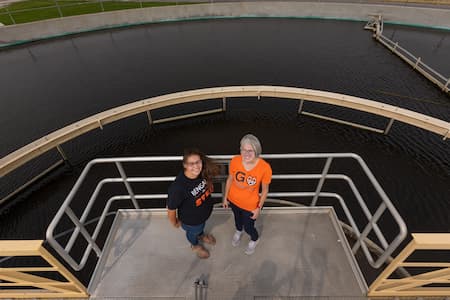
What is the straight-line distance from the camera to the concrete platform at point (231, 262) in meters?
3.05

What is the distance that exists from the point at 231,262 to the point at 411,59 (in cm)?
1650

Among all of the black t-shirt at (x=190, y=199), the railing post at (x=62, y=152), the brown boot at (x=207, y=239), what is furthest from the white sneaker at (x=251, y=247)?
the railing post at (x=62, y=152)

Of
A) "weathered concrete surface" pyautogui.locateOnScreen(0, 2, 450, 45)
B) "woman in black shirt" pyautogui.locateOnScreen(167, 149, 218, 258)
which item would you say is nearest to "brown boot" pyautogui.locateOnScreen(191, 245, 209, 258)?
"woman in black shirt" pyautogui.locateOnScreen(167, 149, 218, 258)

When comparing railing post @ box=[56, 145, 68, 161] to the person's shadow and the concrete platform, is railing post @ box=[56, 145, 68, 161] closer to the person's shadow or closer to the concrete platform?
the concrete platform

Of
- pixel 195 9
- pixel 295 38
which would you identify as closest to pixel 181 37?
pixel 195 9

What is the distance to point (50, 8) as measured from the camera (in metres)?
21.1

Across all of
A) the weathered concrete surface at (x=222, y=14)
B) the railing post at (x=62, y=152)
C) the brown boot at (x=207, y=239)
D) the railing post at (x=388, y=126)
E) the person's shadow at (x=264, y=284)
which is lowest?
the railing post at (x=62, y=152)

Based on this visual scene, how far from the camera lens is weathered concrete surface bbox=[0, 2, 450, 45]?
1745 cm

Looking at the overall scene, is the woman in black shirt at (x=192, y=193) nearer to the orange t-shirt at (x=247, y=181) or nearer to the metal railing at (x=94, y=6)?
the orange t-shirt at (x=247, y=181)

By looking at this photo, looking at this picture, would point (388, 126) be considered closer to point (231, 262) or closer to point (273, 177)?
A: point (273, 177)

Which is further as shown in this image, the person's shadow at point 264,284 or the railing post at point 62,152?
the railing post at point 62,152

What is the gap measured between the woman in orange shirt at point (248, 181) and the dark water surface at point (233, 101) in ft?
16.7

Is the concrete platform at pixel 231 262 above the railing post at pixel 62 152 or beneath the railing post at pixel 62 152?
above

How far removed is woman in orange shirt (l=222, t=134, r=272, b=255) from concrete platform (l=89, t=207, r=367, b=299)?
505 millimetres
